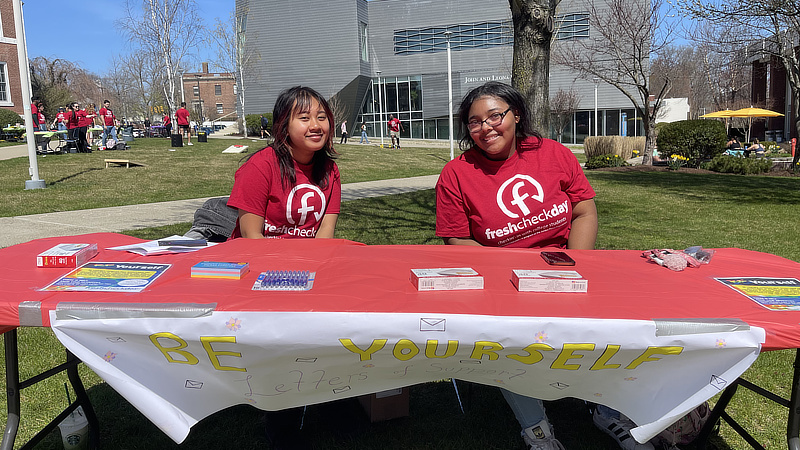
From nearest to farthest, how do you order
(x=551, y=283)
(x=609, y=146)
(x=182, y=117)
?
(x=551, y=283), (x=609, y=146), (x=182, y=117)

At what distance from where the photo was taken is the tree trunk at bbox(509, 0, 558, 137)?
532cm

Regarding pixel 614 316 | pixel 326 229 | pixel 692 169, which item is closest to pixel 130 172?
pixel 326 229

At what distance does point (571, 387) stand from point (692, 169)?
17812mm

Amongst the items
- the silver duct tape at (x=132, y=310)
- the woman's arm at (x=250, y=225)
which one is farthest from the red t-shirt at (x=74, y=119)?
the silver duct tape at (x=132, y=310)

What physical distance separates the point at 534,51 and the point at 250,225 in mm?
3619

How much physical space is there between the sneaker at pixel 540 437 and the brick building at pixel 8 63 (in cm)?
3660

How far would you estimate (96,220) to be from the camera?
8.64 m

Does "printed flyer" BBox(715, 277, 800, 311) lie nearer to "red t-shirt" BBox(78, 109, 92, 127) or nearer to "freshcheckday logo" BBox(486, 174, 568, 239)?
"freshcheckday logo" BBox(486, 174, 568, 239)

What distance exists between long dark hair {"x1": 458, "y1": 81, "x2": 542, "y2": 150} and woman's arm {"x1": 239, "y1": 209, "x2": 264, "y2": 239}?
125 centimetres

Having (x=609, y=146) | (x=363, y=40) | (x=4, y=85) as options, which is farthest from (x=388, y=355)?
(x=363, y=40)

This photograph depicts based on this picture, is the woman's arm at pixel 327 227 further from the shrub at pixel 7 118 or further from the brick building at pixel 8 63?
the brick building at pixel 8 63

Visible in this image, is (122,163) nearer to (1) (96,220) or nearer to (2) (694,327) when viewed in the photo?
(1) (96,220)

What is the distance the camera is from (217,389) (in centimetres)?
196

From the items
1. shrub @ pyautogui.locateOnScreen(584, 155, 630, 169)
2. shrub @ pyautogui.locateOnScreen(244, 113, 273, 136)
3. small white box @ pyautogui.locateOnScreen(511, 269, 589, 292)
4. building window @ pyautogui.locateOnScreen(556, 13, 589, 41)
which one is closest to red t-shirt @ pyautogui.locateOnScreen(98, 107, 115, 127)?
shrub @ pyautogui.locateOnScreen(584, 155, 630, 169)
